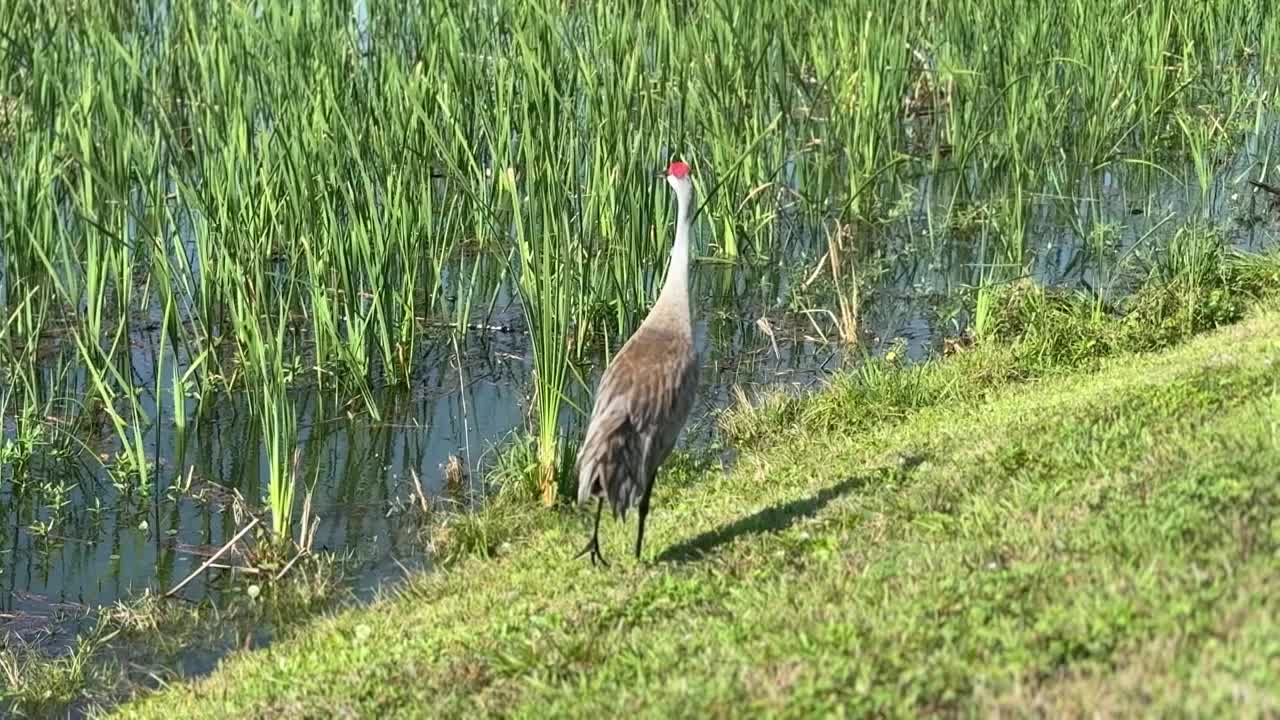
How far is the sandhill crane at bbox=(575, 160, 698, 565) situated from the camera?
5.40m

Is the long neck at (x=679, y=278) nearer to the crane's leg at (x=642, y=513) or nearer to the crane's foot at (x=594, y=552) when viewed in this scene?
the crane's leg at (x=642, y=513)

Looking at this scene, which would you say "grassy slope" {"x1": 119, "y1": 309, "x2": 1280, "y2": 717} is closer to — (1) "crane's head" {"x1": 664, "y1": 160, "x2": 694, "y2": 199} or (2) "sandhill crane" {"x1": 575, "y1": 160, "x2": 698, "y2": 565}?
(2) "sandhill crane" {"x1": 575, "y1": 160, "x2": 698, "y2": 565}

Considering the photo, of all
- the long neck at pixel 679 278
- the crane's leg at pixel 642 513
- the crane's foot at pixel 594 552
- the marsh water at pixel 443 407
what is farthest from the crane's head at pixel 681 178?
the marsh water at pixel 443 407

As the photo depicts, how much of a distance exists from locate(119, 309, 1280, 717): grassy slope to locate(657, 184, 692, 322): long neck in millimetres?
801

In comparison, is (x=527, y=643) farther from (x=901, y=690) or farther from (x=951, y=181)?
(x=951, y=181)

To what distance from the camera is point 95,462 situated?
7.75 m

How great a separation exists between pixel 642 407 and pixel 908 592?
1492 millimetres

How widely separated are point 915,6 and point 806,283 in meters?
2.79

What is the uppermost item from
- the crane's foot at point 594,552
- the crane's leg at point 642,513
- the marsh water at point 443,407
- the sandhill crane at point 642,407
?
the sandhill crane at point 642,407

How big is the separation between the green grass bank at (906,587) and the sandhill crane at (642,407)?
0.29m

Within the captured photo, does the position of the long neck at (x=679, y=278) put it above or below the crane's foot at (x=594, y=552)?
above

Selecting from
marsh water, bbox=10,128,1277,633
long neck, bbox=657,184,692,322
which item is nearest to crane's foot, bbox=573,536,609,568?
long neck, bbox=657,184,692,322

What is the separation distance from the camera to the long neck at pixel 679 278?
5.82 metres

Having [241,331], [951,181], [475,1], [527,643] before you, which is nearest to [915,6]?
[951,181]
